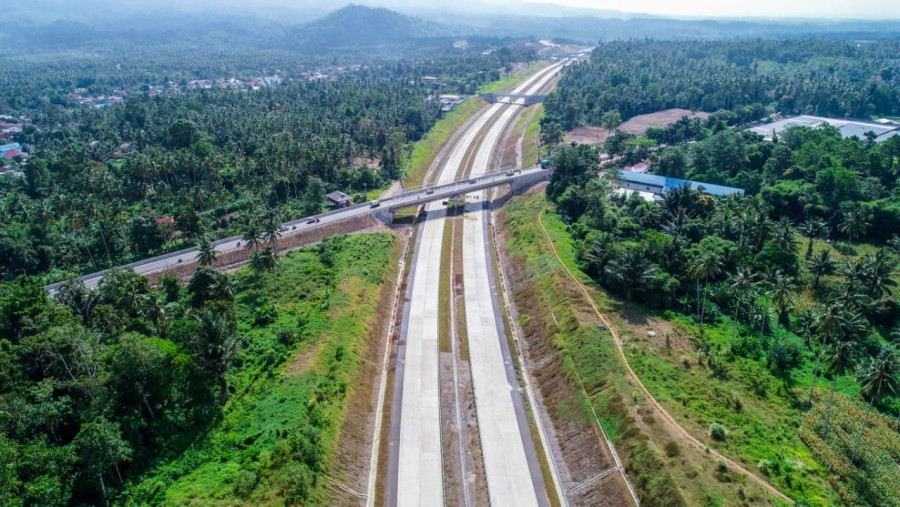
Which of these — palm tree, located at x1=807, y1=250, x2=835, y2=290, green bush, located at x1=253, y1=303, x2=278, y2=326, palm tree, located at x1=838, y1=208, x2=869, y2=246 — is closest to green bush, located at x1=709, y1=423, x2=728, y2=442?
palm tree, located at x1=807, y1=250, x2=835, y2=290

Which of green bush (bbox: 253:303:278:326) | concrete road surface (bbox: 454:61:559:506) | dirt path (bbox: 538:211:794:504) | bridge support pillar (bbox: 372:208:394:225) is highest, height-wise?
bridge support pillar (bbox: 372:208:394:225)

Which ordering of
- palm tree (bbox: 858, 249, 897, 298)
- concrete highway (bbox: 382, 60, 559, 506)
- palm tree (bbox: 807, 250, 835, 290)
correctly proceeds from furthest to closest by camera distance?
palm tree (bbox: 807, 250, 835, 290) < palm tree (bbox: 858, 249, 897, 298) < concrete highway (bbox: 382, 60, 559, 506)

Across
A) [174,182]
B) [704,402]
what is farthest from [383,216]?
[704,402]

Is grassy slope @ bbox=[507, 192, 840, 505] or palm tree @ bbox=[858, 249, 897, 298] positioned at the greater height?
palm tree @ bbox=[858, 249, 897, 298]

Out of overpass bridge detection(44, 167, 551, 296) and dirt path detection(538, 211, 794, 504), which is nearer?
dirt path detection(538, 211, 794, 504)

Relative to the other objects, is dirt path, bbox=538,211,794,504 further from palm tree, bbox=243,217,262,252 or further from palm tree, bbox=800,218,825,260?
palm tree, bbox=243,217,262,252

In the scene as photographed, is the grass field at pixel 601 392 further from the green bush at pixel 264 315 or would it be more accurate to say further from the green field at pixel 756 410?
the green bush at pixel 264 315

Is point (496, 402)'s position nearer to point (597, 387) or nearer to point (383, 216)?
point (597, 387)

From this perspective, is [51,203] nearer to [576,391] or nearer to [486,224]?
[486,224]
